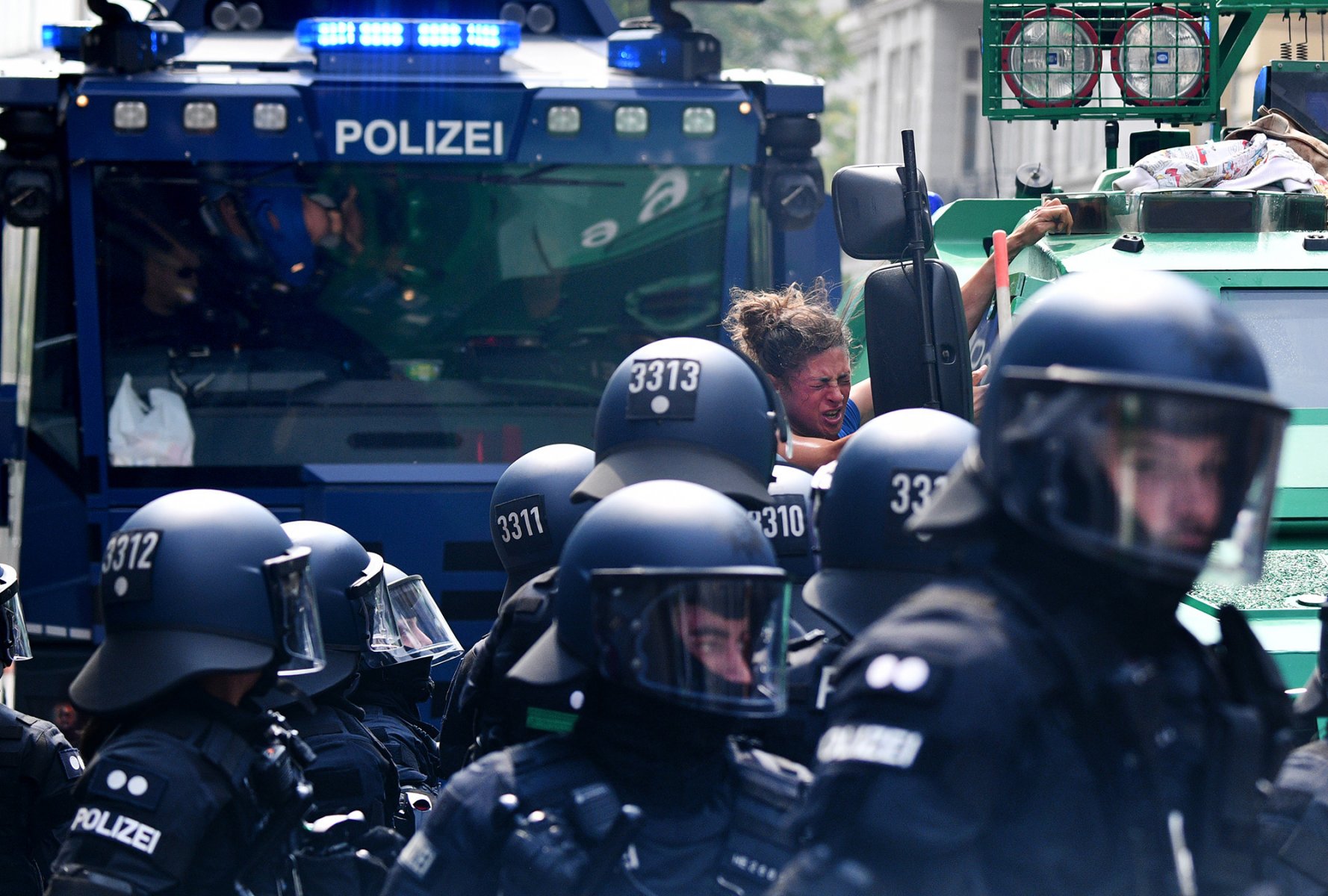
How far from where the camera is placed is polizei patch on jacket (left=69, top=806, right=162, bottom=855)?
2.72 metres

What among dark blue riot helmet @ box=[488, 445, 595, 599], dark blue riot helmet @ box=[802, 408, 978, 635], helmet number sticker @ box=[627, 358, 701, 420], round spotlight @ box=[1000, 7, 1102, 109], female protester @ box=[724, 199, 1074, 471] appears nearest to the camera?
dark blue riot helmet @ box=[802, 408, 978, 635]

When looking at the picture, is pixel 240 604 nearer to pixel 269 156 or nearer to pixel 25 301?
pixel 269 156

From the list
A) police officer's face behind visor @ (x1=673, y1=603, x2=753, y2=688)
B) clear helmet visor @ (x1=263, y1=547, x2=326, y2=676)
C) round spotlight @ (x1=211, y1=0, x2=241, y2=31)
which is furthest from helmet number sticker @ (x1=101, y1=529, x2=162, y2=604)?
round spotlight @ (x1=211, y1=0, x2=241, y2=31)

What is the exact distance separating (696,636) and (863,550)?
68cm

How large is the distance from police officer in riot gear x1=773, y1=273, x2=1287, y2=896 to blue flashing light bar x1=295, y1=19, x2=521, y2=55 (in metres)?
5.01

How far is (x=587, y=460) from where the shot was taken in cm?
426

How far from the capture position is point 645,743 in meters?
2.66

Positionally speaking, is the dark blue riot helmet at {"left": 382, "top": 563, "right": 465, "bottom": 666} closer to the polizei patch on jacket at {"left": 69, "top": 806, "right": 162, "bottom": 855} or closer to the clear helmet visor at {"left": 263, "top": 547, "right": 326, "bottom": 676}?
the clear helmet visor at {"left": 263, "top": 547, "right": 326, "bottom": 676}

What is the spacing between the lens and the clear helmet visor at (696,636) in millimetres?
2498

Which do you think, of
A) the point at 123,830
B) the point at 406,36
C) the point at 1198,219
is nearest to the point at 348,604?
the point at 123,830

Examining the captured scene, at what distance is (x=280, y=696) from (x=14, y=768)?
0.57 metres

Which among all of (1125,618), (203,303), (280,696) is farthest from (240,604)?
(203,303)

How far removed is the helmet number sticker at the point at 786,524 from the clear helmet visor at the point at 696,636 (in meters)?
1.22

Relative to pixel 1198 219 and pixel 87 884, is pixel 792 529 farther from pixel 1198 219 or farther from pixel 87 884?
pixel 1198 219
